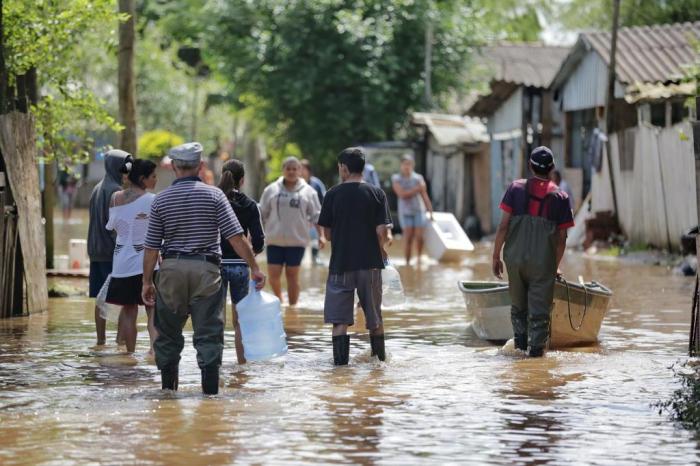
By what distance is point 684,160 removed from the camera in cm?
2277

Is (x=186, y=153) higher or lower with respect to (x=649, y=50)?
lower

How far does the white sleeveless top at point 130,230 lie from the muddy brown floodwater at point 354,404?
742 millimetres

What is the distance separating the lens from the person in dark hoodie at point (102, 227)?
41.1 ft

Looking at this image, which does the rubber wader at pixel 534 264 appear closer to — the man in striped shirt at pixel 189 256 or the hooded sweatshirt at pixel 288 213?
the man in striped shirt at pixel 189 256

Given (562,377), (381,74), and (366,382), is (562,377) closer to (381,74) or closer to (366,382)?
(366,382)

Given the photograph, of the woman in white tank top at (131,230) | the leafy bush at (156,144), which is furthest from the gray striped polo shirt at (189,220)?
the leafy bush at (156,144)

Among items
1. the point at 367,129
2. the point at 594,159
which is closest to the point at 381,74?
the point at 367,129

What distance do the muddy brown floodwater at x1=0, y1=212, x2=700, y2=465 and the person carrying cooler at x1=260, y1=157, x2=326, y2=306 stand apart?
1635 millimetres

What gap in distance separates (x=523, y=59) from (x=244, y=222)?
3292cm

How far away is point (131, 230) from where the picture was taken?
1190cm

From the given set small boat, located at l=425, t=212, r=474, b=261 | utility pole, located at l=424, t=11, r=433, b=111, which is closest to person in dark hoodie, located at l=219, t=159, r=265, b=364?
small boat, located at l=425, t=212, r=474, b=261

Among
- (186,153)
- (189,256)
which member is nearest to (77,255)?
(186,153)

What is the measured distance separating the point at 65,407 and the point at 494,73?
31.6m

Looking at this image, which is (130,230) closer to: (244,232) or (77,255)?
(244,232)
